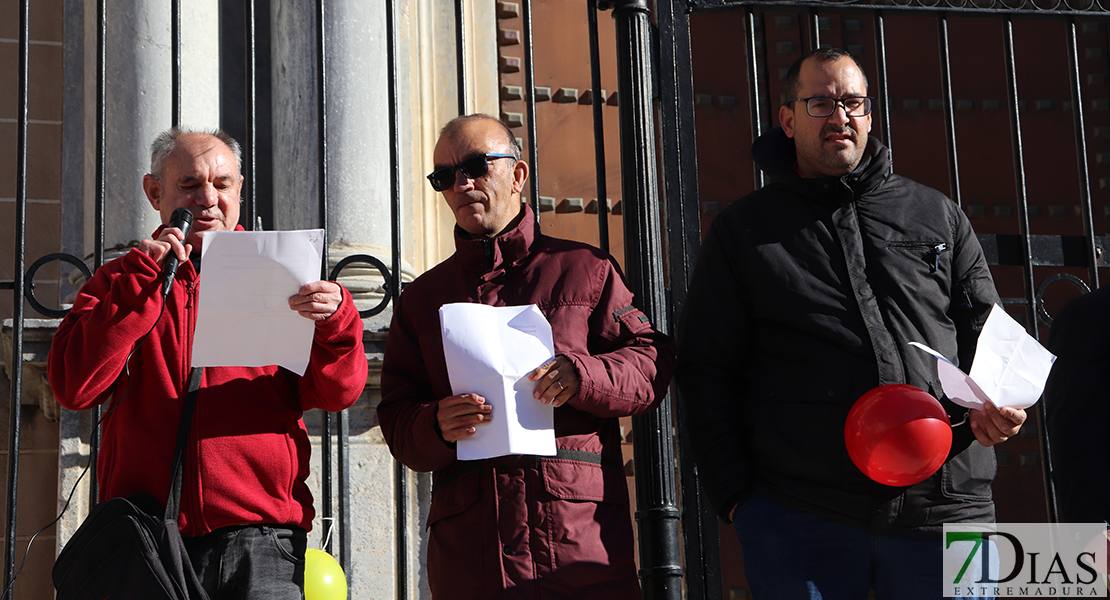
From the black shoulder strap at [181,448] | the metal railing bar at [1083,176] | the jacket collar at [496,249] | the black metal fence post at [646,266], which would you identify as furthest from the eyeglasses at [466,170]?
the metal railing bar at [1083,176]

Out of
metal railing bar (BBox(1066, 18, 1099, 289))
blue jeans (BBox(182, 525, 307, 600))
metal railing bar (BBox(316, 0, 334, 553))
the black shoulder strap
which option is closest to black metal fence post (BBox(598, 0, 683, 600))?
metal railing bar (BBox(316, 0, 334, 553))

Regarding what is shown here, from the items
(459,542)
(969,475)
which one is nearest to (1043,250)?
(969,475)

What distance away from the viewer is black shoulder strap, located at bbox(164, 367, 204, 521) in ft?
7.63

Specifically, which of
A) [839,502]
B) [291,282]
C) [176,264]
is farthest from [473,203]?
[839,502]

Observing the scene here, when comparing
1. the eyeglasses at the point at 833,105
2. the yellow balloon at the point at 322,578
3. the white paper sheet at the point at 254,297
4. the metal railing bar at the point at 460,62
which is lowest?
the yellow balloon at the point at 322,578

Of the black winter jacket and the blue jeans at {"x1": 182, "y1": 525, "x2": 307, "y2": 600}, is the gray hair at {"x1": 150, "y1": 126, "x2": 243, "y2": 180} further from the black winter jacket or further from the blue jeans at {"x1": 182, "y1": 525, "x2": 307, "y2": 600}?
the black winter jacket

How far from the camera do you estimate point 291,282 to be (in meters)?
2.40

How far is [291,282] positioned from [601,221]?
47.9 inches

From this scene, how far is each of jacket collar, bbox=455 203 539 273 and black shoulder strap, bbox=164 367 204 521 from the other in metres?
0.69

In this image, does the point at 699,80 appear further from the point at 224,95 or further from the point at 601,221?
the point at 601,221

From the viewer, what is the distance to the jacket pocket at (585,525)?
2484 millimetres

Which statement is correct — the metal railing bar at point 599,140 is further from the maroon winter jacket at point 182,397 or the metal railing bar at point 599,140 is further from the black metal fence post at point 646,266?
the maroon winter jacket at point 182,397

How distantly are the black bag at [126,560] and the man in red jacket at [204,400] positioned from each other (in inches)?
4.6

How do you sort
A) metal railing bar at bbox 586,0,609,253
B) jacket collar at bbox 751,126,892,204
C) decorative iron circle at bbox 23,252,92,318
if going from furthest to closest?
metal railing bar at bbox 586,0,609,253
decorative iron circle at bbox 23,252,92,318
jacket collar at bbox 751,126,892,204
